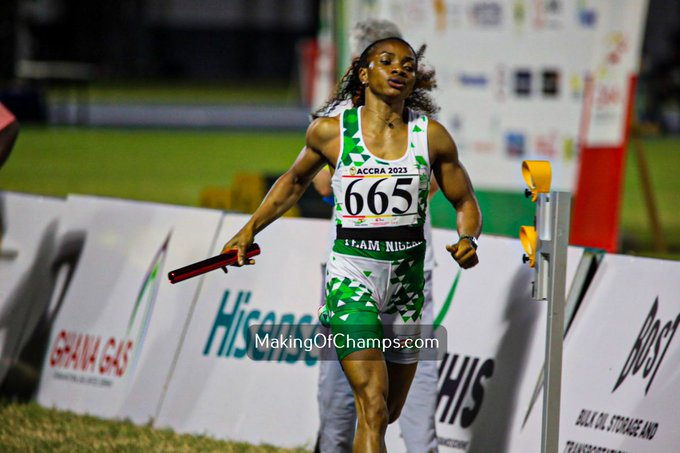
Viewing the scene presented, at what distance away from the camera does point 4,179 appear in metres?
18.1

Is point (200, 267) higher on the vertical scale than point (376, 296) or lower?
higher

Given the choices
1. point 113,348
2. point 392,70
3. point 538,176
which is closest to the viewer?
point 538,176

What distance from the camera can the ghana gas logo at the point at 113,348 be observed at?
275 inches

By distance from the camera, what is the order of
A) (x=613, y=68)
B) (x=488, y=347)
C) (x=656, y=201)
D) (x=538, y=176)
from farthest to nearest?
(x=656, y=201) < (x=613, y=68) < (x=488, y=347) < (x=538, y=176)

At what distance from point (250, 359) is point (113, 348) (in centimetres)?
95

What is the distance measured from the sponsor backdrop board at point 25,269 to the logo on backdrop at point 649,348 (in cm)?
371

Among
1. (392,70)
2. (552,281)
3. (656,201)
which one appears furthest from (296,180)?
(656,201)

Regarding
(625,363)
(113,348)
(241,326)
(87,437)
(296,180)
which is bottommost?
(87,437)

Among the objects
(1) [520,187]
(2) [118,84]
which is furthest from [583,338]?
(2) [118,84]

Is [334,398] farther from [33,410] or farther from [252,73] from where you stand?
[252,73]

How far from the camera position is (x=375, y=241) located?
15.8 ft

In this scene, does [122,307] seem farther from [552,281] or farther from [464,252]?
[552,281]

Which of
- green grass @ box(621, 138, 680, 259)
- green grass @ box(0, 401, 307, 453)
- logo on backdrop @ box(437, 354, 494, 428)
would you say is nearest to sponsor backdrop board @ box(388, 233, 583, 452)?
logo on backdrop @ box(437, 354, 494, 428)

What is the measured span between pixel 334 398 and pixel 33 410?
2374 mm
